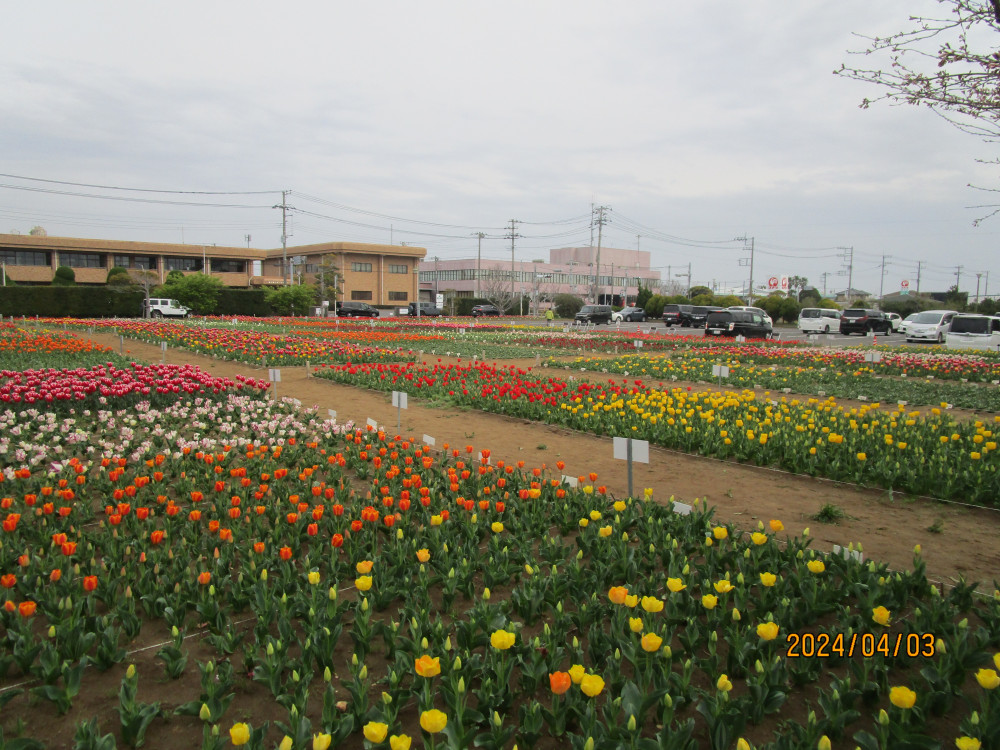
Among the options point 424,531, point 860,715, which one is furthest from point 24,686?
point 860,715

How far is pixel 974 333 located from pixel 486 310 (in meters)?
46.5

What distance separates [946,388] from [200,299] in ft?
156

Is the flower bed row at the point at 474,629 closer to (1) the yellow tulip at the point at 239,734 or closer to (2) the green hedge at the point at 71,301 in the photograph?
(1) the yellow tulip at the point at 239,734

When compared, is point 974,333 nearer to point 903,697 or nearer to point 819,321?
point 819,321

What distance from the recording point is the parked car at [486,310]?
65.3 metres

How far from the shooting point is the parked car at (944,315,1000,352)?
2542cm

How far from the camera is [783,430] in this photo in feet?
25.8

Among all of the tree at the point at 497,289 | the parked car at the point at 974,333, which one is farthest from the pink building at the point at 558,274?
the parked car at the point at 974,333

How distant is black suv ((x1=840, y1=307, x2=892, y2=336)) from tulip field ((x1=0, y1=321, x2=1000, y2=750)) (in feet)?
122

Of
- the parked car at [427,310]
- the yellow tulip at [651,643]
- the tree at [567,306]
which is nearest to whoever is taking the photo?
the yellow tulip at [651,643]

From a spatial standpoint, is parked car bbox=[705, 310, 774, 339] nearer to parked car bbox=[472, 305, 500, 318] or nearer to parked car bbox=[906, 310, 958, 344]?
parked car bbox=[906, 310, 958, 344]

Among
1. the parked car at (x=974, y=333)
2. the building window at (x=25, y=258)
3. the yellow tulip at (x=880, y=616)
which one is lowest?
the yellow tulip at (x=880, y=616)

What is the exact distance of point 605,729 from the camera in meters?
2.65

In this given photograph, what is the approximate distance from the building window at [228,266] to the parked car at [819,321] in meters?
61.8
